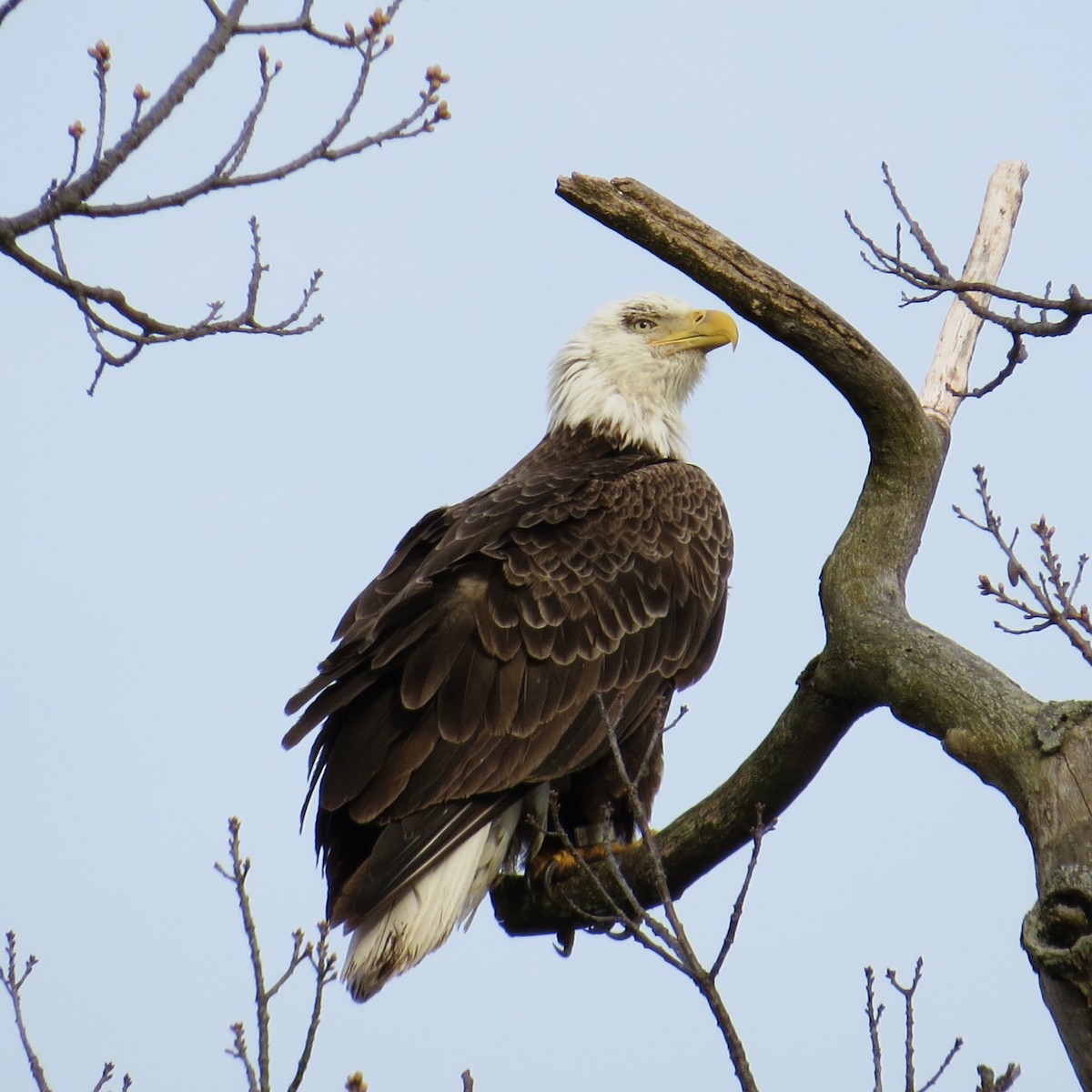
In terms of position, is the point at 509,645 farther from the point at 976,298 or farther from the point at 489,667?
the point at 976,298

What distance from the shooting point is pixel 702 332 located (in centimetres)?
671

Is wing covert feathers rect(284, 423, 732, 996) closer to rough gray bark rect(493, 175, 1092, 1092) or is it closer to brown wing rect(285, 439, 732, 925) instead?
brown wing rect(285, 439, 732, 925)

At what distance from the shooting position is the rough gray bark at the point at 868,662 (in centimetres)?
329

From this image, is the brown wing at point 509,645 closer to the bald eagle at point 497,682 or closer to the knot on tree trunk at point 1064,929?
the bald eagle at point 497,682

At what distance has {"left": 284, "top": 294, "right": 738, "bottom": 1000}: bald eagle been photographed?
16.4 feet

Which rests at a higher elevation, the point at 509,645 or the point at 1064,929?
the point at 509,645

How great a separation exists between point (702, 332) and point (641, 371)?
31 centimetres

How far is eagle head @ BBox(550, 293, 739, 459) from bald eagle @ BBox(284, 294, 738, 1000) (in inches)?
19.0

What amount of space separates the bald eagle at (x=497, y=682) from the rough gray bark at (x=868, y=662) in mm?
490

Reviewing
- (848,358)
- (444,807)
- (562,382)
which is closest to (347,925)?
(444,807)

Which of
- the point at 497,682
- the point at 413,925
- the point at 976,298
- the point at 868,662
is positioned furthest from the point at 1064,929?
the point at 976,298

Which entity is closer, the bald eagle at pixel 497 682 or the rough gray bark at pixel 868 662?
the rough gray bark at pixel 868 662

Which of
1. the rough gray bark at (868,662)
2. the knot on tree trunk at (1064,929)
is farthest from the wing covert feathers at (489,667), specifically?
the knot on tree trunk at (1064,929)

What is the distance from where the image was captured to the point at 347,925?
4.85 meters
